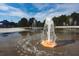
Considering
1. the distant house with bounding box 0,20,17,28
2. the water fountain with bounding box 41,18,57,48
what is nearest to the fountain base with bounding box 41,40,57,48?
the water fountain with bounding box 41,18,57,48

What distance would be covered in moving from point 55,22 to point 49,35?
0.15 m

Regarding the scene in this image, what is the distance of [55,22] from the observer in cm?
168

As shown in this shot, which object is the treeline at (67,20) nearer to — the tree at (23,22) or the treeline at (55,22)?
the treeline at (55,22)

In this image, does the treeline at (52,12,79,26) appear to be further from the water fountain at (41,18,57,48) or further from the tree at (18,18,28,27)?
the tree at (18,18,28,27)

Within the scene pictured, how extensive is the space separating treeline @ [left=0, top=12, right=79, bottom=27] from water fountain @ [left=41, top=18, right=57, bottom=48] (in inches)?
1.7

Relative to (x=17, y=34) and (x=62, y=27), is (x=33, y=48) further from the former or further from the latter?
(x=62, y=27)

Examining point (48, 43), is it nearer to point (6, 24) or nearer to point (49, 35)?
point (49, 35)

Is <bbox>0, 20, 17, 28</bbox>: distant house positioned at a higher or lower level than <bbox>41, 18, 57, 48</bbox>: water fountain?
higher

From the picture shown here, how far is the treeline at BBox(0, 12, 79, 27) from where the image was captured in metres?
1.68

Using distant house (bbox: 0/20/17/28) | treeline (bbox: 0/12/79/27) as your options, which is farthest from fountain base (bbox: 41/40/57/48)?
distant house (bbox: 0/20/17/28)

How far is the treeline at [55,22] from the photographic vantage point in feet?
5.51

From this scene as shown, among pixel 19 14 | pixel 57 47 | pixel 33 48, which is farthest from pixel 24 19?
pixel 57 47

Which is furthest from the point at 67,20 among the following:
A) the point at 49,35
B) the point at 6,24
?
the point at 6,24

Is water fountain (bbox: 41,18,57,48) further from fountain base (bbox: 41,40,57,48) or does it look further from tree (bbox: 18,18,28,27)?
tree (bbox: 18,18,28,27)
